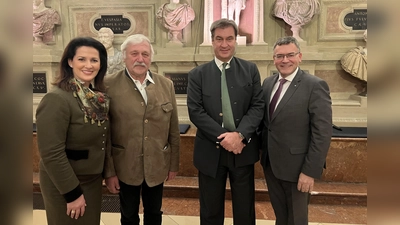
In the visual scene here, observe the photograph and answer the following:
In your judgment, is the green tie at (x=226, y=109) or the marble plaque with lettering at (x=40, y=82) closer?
the green tie at (x=226, y=109)

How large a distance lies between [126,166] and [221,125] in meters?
0.67

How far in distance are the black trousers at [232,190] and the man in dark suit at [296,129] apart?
0.24 meters

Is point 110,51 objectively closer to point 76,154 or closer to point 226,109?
point 226,109

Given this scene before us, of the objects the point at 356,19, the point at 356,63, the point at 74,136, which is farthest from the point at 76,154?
the point at 356,19

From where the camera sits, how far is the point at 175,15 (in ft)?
14.5

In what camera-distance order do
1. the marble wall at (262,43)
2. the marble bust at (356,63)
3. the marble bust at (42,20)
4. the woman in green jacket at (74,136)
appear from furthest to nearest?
the marble bust at (42,20) → the marble wall at (262,43) → the marble bust at (356,63) → the woman in green jacket at (74,136)

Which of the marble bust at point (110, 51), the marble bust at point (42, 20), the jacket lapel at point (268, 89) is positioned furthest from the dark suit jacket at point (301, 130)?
the marble bust at point (42, 20)

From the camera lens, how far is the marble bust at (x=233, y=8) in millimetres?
4254

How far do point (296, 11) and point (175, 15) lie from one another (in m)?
1.73

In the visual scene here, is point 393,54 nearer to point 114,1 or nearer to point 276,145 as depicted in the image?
point 276,145

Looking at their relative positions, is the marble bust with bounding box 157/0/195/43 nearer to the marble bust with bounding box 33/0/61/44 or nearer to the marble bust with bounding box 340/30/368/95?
the marble bust with bounding box 33/0/61/44

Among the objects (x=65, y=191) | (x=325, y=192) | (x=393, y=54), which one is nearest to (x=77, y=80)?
(x=65, y=191)

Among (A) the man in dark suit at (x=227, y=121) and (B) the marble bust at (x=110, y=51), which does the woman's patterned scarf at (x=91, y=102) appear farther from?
(B) the marble bust at (x=110, y=51)

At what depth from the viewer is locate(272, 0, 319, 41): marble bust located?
14.0ft
